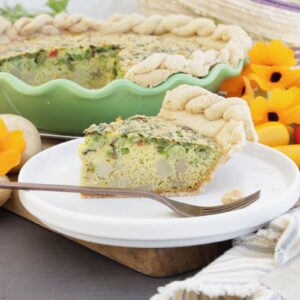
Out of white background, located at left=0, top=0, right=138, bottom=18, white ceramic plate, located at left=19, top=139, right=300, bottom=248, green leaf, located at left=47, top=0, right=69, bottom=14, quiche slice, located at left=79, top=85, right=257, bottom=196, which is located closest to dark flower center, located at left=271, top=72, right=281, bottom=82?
white ceramic plate, located at left=19, top=139, right=300, bottom=248

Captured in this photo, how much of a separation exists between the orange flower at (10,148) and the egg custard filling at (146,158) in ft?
0.86

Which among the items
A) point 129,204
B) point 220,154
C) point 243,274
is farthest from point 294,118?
point 243,274

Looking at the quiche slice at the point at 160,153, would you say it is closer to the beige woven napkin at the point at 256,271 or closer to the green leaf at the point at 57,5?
the beige woven napkin at the point at 256,271

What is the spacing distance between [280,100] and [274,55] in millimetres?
292

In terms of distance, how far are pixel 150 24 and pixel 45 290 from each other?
1.50m

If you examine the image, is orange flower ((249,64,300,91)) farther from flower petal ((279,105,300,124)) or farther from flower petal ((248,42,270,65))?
flower petal ((279,105,300,124))

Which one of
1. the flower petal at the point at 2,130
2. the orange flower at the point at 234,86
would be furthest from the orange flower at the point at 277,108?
the flower petal at the point at 2,130

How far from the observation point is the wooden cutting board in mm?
1298

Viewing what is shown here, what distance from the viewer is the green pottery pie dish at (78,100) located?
1.85m

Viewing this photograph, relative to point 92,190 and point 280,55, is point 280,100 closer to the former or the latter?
point 280,55

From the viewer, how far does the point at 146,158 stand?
1.51 metres

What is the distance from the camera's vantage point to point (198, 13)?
267 cm

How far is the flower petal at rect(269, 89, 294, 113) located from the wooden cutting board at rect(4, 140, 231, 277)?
0.75m

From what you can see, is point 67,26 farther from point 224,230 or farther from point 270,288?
point 270,288
